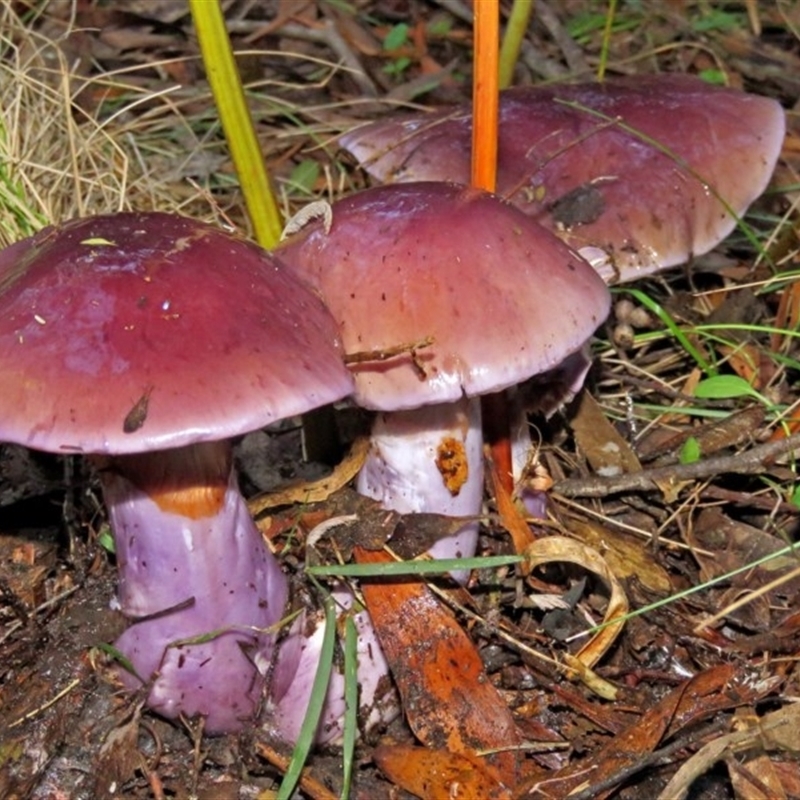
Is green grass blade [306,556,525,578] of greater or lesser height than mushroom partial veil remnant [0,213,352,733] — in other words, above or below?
below

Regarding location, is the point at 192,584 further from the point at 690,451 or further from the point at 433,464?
the point at 690,451

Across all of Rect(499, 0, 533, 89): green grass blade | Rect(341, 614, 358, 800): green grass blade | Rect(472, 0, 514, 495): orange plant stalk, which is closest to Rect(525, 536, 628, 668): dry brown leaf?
Rect(472, 0, 514, 495): orange plant stalk

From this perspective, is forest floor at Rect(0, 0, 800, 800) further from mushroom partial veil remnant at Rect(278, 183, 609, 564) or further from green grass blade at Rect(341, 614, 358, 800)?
mushroom partial veil remnant at Rect(278, 183, 609, 564)

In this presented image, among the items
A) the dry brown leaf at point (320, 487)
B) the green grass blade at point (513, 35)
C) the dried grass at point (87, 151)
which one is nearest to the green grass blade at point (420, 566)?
the dry brown leaf at point (320, 487)

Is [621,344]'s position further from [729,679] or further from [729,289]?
[729,679]

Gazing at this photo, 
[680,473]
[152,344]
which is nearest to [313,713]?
[152,344]

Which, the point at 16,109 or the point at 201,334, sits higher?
the point at 201,334

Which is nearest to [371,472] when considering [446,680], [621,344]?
[446,680]
